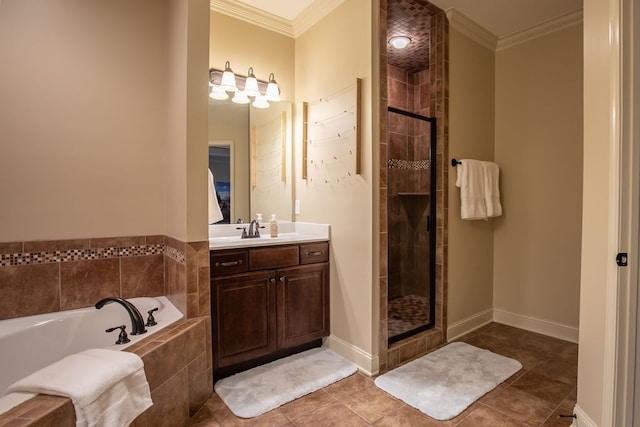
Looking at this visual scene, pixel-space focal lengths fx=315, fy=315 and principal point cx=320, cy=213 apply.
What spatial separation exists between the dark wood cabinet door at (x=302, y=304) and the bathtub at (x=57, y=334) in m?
0.76

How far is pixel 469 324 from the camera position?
117 inches

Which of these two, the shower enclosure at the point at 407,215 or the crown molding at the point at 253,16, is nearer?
the crown molding at the point at 253,16

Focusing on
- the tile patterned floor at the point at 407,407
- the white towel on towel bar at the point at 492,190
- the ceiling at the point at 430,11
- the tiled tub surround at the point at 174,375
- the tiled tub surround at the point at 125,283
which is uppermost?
the ceiling at the point at 430,11

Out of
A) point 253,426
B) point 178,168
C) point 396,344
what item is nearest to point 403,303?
point 396,344

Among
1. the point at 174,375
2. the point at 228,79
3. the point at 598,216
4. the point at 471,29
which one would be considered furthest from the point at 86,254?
the point at 471,29

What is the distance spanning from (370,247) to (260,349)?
3.50ft

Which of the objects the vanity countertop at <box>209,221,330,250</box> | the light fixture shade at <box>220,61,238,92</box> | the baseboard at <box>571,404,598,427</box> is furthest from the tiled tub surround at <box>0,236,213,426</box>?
the baseboard at <box>571,404,598,427</box>

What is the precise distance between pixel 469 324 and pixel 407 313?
0.57 meters

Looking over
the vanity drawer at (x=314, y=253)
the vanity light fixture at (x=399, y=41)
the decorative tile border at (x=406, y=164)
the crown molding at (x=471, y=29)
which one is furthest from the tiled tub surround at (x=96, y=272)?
the crown molding at (x=471, y=29)

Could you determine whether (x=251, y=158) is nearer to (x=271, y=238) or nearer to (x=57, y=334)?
(x=271, y=238)

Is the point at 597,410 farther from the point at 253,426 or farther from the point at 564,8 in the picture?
the point at 564,8

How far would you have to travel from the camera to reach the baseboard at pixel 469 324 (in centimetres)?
279

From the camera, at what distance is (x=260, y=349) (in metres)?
2.24

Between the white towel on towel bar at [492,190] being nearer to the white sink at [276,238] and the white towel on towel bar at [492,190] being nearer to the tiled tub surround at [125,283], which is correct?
the white sink at [276,238]
